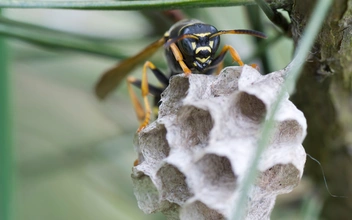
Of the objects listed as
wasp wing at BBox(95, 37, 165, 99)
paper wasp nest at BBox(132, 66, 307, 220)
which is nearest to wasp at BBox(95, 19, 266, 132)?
wasp wing at BBox(95, 37, 165, 99)

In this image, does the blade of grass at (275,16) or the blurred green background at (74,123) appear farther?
the blurred green background at (74,123)

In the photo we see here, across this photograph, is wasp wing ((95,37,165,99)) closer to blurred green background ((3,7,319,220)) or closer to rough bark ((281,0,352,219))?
blurred green background ((3,7,319,220))

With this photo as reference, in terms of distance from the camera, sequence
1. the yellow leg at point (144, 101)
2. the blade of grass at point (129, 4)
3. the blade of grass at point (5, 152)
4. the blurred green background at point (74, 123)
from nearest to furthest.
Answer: the blade of grass at point (129, 4) → the blade of grass at point (5, 152) → the yellow leg at point (144, 101) → the blurred green background at point (74, 123)

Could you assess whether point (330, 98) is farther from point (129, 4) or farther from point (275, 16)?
point (129, 4)

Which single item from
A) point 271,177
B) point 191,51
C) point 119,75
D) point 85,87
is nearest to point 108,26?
point 85,87

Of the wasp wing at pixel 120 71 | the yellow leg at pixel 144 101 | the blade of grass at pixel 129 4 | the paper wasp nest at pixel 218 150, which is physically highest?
the blade of grass at pixel 129 4

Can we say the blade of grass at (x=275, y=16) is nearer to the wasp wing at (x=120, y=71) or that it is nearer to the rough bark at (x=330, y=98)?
the rough bark at (x=330, y=98)

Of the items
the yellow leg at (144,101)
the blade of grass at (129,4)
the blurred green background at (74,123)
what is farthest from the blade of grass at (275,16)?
the blurred green background at (74,123)
